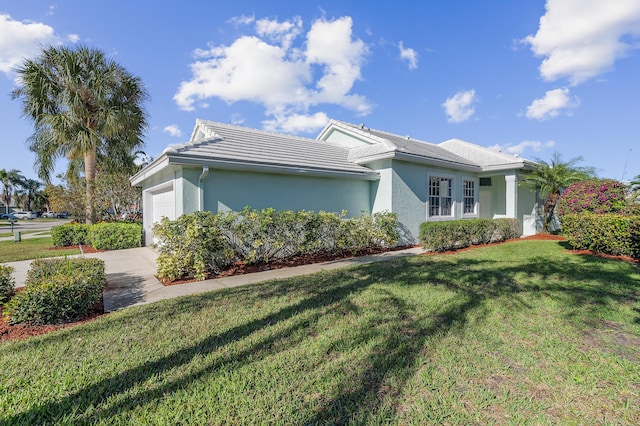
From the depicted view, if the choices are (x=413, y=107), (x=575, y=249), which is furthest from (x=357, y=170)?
(x=413, y=107)

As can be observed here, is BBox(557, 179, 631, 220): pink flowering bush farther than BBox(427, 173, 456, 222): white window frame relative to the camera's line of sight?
No

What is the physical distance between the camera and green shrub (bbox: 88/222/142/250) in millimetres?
12648

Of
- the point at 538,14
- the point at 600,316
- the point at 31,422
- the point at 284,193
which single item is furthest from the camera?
the point at 538,14

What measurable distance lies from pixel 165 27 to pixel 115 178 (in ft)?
35.2

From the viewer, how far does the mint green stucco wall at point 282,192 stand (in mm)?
8711

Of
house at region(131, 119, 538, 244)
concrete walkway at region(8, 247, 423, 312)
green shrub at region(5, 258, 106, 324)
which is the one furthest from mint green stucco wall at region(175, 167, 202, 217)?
green shrub at region(5, 258, 106, 324)

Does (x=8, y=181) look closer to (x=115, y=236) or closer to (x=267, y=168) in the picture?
(x=115, y=236)

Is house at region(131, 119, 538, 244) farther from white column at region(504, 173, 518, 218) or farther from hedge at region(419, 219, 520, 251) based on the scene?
hedge at region(419, 219, 520, 251)

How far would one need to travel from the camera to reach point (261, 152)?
33.2 feet

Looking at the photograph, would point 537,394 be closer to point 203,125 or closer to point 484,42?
point 203,125

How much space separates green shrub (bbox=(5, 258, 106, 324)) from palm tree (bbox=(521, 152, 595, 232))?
1698 cm

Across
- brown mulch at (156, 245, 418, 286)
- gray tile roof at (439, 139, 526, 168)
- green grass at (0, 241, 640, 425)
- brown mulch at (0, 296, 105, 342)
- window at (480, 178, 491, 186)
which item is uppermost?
gray tile roof at (439, 139, 526, 168)

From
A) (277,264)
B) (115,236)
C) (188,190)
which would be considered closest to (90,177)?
(115,236)

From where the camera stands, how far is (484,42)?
13609 millimetres
